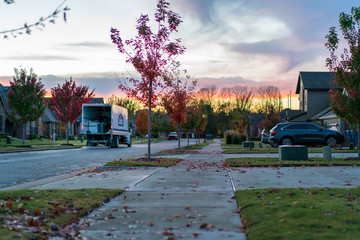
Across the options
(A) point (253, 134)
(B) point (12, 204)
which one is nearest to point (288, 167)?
(B) point (12, 204)

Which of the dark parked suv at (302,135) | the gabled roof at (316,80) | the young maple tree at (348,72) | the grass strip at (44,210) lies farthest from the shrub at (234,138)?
the grass strip at (44,210)

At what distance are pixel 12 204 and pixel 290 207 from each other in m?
4.87

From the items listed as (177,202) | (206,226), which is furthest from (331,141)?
(206,226)

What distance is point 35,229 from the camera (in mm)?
5793

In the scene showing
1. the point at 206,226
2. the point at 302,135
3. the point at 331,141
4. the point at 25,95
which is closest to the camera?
the point at 206,226

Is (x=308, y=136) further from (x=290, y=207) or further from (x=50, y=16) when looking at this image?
(x=50, y=16)

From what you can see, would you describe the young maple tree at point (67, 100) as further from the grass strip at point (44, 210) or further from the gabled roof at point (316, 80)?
the grass strip at point (44, 210)

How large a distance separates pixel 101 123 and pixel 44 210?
3026 centimetres

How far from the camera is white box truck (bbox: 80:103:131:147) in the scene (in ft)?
118

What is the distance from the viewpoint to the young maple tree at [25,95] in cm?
3550

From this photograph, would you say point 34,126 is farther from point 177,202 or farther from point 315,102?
point 177,202

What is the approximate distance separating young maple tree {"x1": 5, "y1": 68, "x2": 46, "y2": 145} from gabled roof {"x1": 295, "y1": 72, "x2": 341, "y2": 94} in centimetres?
3023

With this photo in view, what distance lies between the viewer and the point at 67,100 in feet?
144

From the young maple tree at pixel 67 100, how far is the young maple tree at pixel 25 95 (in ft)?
20.3
